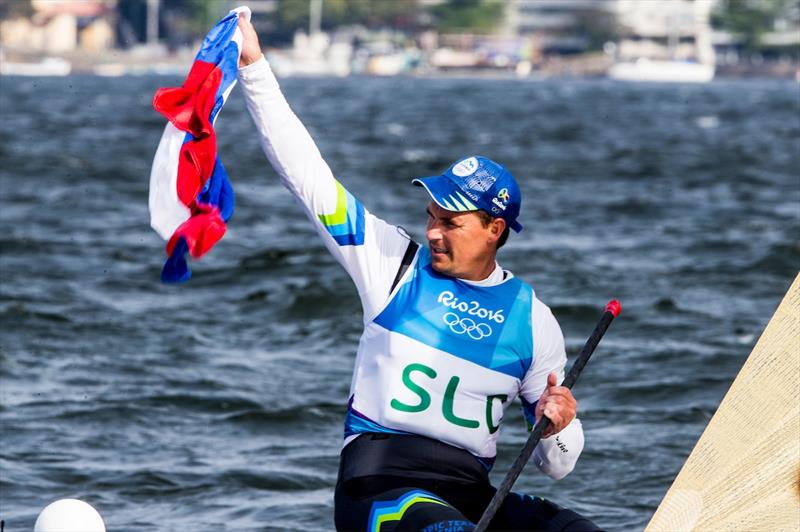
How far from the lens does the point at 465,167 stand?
209 inches

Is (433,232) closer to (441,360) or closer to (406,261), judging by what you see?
(406,261)

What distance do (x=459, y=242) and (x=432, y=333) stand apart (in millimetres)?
318

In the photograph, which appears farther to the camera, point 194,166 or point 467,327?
point 467,327

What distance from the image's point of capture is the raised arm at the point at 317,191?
207 inches

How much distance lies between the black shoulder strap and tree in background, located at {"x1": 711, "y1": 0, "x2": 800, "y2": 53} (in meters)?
160

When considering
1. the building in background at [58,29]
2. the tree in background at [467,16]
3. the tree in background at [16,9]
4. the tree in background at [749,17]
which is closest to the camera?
the building in background at [58,29]

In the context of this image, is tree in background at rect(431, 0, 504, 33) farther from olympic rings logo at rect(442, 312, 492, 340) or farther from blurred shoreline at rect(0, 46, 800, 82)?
olympic rings logo at rect(442, 312, 492, 340)

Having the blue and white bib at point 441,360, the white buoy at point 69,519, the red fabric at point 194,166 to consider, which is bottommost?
the white buoy at point 69,519

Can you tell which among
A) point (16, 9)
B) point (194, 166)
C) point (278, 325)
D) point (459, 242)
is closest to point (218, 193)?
point (194, 166)

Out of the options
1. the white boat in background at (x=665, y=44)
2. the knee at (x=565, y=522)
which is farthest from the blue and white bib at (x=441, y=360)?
the white boat in background at (x=665, y=44)

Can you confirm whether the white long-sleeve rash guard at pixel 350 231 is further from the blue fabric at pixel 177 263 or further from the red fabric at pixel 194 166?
the blue fabric at pixel 177 263

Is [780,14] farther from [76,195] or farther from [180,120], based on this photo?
[180,120]

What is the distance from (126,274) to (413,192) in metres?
9.86

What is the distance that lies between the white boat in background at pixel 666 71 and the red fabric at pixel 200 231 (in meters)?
148
